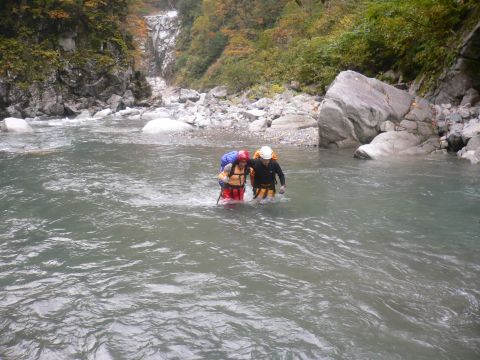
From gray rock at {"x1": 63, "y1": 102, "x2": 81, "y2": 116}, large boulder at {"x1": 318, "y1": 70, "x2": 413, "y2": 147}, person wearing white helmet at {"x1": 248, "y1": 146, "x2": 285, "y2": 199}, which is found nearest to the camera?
person wearing white helmet at {"x1": 248, "y1": 146, "x2": 285, "y2": 199}

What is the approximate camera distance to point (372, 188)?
351 inches

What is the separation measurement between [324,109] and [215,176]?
484 cm

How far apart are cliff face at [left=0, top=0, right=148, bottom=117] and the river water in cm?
1638

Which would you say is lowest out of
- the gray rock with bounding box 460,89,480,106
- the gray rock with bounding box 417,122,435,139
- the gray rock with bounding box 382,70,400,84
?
the gray rock with bounding box 417,122,435,139

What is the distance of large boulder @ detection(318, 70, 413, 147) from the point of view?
13062mm

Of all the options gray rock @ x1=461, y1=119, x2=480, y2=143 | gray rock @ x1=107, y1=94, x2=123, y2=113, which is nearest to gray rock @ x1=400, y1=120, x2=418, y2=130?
gray rock @ x1=461, y1=119, x2=480, y2=143

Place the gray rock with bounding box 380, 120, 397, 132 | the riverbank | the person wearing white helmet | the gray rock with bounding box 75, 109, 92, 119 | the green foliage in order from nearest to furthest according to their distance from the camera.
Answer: the person wearing white helmet → the riverbank → the gray rock with bounding box 380, 120, 397, 132 → the green foliage → the gray rock with bounding box 75, 109, 92, 119

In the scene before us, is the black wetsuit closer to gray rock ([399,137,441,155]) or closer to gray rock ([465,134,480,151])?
gray rock ([399,137,441,155])

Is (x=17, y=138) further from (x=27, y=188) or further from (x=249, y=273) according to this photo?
(x=249, y=273)

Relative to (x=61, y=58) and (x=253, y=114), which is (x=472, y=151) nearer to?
(x=253, y=114)

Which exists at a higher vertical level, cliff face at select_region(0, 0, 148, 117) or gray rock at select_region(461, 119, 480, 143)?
cliff face at select_region(0, 0, 148, 117)

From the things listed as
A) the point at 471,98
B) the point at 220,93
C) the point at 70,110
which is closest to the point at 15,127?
the point at 70,110

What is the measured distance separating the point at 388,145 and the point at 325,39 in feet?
38.8

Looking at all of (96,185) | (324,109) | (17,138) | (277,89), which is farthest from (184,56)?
(96,185)
